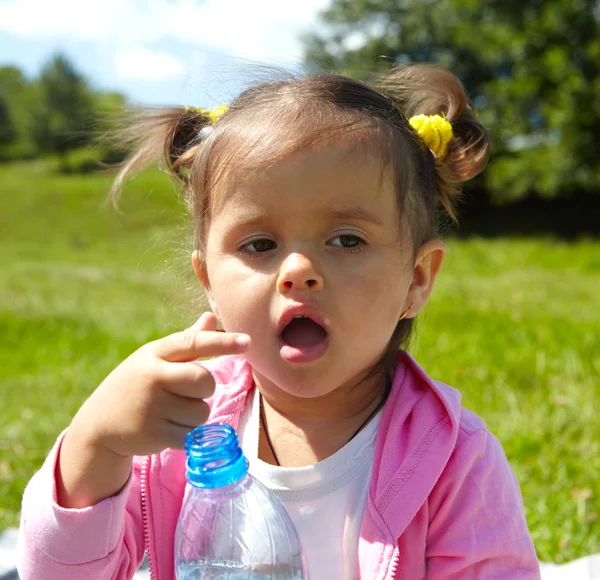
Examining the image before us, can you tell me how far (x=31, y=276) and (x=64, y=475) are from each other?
1064 cm

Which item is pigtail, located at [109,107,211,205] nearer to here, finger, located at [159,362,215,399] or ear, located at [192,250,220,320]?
ear, located at [192,250,220,320]

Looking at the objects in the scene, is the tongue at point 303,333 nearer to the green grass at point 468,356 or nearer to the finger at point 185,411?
the finger at point 185,411

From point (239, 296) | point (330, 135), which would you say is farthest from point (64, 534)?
point (330, 135)

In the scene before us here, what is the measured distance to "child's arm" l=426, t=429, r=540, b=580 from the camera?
1701 mm

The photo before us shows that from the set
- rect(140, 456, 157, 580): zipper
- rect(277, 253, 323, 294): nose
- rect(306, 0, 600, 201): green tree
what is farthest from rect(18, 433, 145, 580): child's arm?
rect(306, 0, 600, 201): green tree

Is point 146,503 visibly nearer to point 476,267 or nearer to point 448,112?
point 448,112

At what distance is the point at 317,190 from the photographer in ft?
5.30

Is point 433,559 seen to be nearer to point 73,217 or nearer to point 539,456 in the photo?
point 539,456

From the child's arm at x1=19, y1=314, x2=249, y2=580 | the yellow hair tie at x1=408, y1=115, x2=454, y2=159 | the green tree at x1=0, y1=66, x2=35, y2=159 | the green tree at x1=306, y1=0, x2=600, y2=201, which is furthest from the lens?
the green tree at x1=0, y1=66, x2=35, y2=159

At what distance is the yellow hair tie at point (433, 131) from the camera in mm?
2002

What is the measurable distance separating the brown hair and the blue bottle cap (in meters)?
0.68

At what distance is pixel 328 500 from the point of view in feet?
5.90

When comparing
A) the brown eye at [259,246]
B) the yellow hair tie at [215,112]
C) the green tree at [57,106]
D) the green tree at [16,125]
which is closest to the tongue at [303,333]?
the brown eye at [259,246]

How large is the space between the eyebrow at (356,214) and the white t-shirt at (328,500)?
571 millimetres
